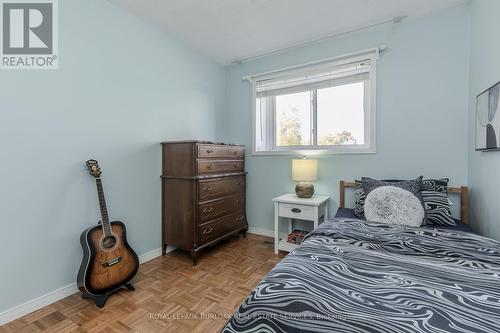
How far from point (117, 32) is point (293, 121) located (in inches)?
87.4

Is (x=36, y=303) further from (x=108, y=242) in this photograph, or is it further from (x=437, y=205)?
(x=437, y=205)

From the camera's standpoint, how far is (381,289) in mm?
927

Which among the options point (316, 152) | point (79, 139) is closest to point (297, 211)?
point (316, 152)

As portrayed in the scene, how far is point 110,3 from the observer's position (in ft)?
6.97

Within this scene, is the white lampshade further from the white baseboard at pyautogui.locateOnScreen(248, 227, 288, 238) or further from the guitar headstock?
the guitar headstock

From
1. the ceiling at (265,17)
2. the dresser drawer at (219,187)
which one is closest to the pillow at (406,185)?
the dresser drawer at (219,187)

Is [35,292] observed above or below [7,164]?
below

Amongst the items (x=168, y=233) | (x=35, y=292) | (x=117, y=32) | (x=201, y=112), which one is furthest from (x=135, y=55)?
(x=35, y=292)

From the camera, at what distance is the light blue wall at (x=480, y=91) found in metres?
1.65

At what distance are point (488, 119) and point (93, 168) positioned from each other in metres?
3.16

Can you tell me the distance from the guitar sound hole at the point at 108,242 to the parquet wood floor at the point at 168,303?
0.41 meters

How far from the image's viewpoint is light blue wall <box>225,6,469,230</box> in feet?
7.21

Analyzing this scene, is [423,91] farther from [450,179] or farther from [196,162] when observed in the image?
[196,162]

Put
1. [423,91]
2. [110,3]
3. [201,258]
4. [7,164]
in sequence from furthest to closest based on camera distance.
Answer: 1. [201,258]
2. [423,91]
3. [110,3]
4. [7,164]
